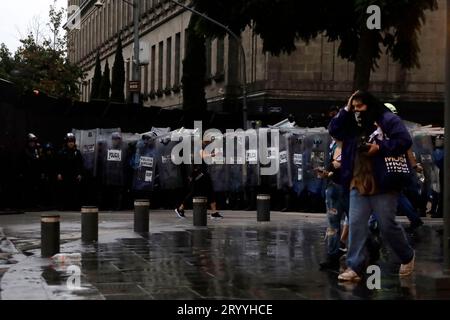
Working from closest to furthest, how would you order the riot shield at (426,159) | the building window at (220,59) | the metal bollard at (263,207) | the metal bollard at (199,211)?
the metal bollard at (199,211)
the metal bollard at (263,207)
the riot shield at (426,159)
the building window at (220,59)

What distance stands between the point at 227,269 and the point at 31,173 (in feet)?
38.7

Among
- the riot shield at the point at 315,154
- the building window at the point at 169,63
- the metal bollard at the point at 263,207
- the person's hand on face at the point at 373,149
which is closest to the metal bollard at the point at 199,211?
the metal bollard at the point at 263,207

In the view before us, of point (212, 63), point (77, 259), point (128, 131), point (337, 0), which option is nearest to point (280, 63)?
point (212, 63)

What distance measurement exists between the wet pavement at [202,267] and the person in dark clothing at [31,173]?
15.0 ft

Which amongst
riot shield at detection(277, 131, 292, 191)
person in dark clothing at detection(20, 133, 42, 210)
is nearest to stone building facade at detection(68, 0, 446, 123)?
riot shield at detection(277, 131, 292, 191)

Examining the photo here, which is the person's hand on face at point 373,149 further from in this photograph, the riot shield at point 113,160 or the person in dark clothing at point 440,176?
the riot shield at point 113,160

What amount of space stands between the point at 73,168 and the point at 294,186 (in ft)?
18.4

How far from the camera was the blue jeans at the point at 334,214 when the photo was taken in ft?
31.6

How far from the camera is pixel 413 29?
1891cm

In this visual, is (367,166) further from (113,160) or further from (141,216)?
(113,160)

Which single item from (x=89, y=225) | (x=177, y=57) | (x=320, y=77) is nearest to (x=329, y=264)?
(x=89, y=225)

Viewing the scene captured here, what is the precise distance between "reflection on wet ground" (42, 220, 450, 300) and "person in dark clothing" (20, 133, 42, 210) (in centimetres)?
732

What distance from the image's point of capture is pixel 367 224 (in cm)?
854

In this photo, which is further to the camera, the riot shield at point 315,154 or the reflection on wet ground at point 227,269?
the riot shield at point 315,154
